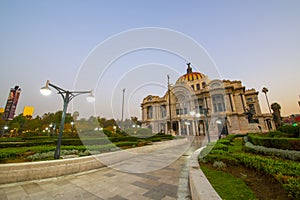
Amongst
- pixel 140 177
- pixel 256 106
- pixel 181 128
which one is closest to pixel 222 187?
pixel 140 177

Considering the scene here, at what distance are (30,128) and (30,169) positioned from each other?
59601 millimetres

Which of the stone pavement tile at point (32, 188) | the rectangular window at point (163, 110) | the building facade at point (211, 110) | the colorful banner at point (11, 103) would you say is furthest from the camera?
the colorful banner at point (11, 103)

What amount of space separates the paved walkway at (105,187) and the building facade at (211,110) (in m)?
23.0

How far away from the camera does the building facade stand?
3031 centimetres

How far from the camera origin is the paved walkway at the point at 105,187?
3385 mm

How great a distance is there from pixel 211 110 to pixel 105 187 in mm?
35301

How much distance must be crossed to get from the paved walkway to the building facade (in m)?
23.0

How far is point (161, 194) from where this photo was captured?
3475 mm

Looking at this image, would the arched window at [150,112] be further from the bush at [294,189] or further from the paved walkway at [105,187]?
the bush at [294,189]

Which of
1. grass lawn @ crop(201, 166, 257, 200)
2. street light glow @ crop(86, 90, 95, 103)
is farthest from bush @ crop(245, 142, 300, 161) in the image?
street light glow @ crop(86, 90, 95, 103)

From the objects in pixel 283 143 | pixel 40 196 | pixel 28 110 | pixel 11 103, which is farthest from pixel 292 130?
pixel 28 110

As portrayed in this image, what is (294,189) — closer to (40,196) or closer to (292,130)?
(40,196)

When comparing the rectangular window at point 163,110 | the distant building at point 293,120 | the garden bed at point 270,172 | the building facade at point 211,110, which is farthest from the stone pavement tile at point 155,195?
the rectangular window at point 163,110

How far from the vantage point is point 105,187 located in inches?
155
